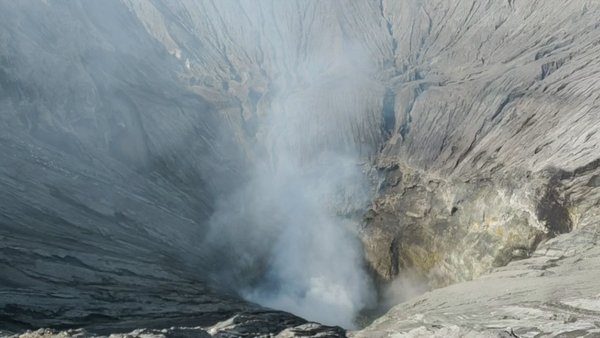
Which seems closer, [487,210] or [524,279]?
[524,279]

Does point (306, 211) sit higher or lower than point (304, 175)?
lower

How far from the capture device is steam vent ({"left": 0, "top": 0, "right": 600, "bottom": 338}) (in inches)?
771

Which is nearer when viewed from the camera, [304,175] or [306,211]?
[306,211]

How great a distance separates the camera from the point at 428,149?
112 ft

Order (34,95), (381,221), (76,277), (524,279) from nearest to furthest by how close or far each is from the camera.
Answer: (524,279) < (76,277) < (34,95) < (381,221)

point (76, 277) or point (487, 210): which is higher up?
point (487, 210)

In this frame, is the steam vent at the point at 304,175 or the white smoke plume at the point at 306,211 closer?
the steam vent at the point at 304,175

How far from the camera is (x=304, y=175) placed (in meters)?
36.7

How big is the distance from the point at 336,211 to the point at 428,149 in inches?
253

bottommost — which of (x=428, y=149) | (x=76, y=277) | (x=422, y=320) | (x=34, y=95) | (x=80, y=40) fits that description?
(x=422, y=320)

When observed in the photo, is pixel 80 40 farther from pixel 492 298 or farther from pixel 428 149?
pixel 492 298

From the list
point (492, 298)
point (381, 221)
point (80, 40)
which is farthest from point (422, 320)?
point (80, 40)

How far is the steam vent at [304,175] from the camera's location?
1958 cm

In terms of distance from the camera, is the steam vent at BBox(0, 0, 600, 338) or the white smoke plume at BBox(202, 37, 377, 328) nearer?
the steam vent at BBox(0, 0, 600, 338)
